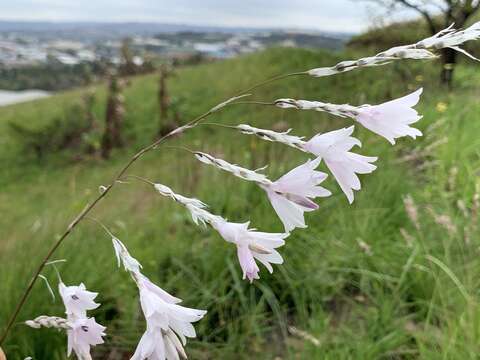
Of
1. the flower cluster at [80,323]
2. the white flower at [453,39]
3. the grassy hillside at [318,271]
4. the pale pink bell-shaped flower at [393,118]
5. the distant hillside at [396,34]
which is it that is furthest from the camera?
the distant hillside at [396,34]

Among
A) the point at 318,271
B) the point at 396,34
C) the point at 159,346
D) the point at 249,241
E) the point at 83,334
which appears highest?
the point at 396,34

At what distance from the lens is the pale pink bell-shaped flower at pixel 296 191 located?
75 cm

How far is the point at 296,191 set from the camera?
2.50 ft

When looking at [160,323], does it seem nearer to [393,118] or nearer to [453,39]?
[393,118]

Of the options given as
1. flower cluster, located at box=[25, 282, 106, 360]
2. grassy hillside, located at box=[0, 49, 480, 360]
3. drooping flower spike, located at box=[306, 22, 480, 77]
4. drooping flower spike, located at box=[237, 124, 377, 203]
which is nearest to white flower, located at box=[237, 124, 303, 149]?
drooping flower spike, located at box=[237, 124, 377, 203]

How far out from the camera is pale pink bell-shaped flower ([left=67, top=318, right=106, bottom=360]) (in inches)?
39.6

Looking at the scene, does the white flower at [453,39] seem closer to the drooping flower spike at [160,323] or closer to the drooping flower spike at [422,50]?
the drooping flower spike at [422,50]

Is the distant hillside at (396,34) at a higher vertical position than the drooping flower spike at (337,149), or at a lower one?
higher

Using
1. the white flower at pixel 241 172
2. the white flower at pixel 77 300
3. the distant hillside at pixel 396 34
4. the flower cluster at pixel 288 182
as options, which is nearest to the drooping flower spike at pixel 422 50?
the flower cluster at pixel 288 182

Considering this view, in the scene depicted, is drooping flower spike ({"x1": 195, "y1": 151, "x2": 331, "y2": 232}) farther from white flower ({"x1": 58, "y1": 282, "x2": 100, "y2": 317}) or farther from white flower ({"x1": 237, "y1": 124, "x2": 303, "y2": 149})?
white flower ({"x1": 58, "y1": 282, "x2": 100, "y2": 317})

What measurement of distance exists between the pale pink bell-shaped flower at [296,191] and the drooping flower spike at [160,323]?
20cm

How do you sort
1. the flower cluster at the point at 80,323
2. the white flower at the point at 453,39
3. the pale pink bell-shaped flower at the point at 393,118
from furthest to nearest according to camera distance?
1. the flower cluster at the point at 80,323
2. the pale pink bell-shaped flower at the point at 393,118
3. the white flower at the point at 453,39

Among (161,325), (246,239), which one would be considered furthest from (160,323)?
(246,239)

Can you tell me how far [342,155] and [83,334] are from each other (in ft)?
2.07
